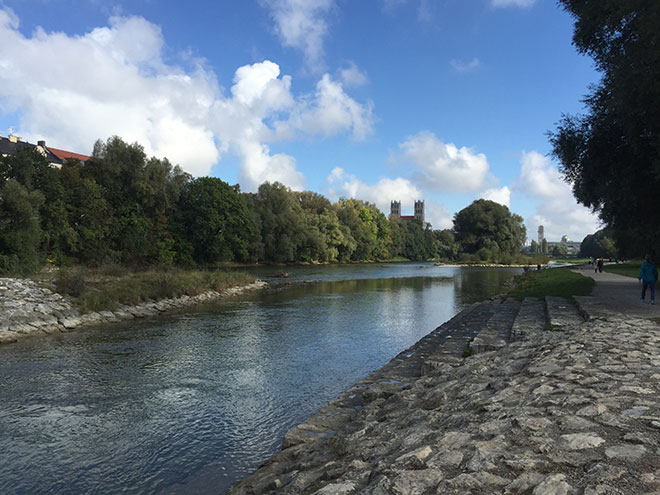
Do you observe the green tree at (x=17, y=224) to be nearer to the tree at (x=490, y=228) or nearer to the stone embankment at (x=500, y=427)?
the stone embankment at (x=500, y=427)

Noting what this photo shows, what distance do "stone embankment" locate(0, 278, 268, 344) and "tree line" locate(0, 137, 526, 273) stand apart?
7.09m

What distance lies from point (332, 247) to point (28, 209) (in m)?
59.1

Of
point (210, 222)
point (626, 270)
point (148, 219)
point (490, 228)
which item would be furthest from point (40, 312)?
point (490, 228)

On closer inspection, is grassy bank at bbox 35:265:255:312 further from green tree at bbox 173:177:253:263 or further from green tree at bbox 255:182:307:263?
green tree at bbox 255:182:307:263

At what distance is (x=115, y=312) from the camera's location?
1998 cm

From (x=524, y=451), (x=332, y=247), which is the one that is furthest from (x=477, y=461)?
(x=332, y=247)

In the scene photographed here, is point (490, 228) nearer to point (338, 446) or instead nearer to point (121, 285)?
point (121, 285)

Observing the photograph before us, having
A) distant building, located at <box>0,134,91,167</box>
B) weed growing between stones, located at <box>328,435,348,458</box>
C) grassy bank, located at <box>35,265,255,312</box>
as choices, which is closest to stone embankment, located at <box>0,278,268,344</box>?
grassy bank, located at <box>35,265,255,312</box>

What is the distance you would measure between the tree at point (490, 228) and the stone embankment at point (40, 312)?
302ft

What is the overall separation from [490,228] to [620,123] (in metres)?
94.3

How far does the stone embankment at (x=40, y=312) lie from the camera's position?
52.4ft

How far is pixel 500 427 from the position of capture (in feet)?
14.1

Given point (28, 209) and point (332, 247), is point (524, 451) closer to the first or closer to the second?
point (28, 209)

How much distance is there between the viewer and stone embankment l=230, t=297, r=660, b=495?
3207 mm
